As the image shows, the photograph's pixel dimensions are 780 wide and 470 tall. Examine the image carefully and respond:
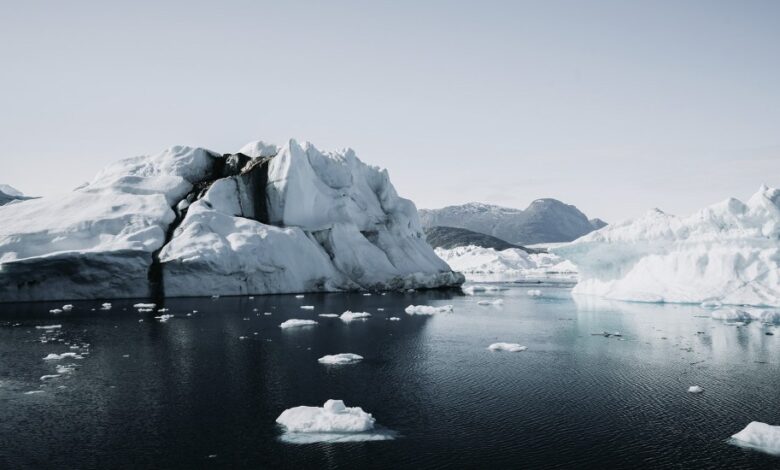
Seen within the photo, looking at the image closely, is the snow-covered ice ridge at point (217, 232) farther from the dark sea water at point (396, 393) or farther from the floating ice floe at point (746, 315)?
the floating ice floe at point (746, 315)

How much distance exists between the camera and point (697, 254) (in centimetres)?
3688

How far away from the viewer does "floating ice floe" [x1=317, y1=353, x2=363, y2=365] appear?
59.6 ft

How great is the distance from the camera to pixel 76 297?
37.8 m

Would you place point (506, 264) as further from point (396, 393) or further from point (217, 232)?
point (396, 393)

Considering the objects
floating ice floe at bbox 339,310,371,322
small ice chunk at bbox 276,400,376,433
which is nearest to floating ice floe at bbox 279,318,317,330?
floating ice floe at bbox 339,310,371,322

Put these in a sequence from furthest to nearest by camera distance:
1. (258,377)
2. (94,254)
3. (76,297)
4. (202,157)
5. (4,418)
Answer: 1. (202,157)
2. (76,297)
3. (94,254)
4. (258,377)
5. (4,418)

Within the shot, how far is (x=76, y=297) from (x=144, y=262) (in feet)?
17.0

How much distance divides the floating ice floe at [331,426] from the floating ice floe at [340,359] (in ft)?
20.6

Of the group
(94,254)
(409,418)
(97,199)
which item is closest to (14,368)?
(409,418)

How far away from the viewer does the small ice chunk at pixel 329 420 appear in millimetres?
11289

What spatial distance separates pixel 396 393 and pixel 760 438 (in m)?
7.98

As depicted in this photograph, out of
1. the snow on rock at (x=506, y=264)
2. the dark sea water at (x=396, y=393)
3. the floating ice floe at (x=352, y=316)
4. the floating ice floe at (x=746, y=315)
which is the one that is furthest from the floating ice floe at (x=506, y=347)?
the snow on rock at (x=506, y=264)

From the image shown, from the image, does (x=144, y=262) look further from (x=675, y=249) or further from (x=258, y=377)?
(x=675, y=249)

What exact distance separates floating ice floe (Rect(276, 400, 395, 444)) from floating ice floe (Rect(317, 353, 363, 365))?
6280 millimetres
